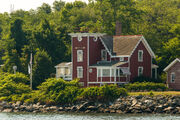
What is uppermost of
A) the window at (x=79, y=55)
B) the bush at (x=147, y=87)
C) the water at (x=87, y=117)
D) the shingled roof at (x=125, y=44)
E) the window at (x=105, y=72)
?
the shingled roof at (x=125, y=44)

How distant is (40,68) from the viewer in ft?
255

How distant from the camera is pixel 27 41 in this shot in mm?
90062

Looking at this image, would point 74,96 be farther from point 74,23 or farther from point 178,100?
point 74,23

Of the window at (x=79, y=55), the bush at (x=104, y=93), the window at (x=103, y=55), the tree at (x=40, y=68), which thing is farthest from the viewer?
the tree at (x=40, y=68)

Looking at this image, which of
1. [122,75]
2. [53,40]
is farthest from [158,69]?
[53,40]

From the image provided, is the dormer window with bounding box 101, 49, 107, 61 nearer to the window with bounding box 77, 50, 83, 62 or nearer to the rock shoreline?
the window with bounding box 77, 50, 83, 62

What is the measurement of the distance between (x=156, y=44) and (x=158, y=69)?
484 centimetres

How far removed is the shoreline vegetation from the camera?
56.9 m

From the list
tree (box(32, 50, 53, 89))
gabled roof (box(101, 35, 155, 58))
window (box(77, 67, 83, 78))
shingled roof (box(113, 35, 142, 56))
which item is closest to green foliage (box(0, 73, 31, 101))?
tree (box(32, 50, 53, 89))

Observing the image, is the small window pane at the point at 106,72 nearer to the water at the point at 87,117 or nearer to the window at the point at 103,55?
the window at the point at 103,55

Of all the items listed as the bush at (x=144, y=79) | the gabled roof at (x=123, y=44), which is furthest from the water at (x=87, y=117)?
the gabled roof at (x=123, y=44)

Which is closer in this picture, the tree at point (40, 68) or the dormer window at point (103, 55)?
the dormer window at point (103, 55)

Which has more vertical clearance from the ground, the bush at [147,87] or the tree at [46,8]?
the tree at [46,8]

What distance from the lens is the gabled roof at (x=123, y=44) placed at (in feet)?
231
